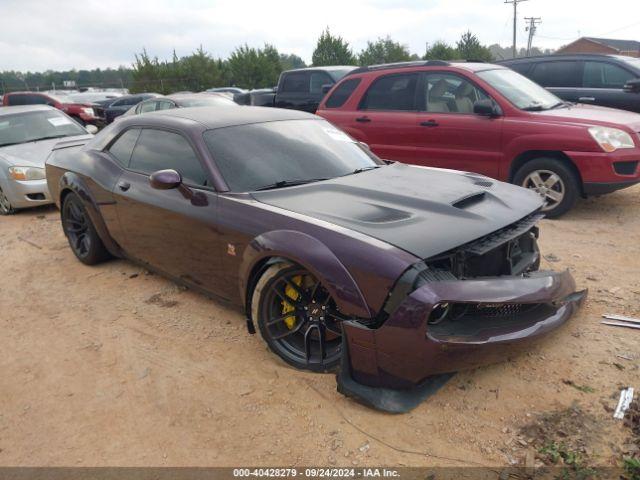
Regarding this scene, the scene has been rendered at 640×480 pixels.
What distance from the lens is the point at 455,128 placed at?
612 centimetres

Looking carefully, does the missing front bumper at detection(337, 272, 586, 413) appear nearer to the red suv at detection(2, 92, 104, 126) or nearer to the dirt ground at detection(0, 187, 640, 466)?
the dirt ground at detection(0, 187, 640, 466)

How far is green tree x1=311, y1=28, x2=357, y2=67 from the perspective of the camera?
36406 mm

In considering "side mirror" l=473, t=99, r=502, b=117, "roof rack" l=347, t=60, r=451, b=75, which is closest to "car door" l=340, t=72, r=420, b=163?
"roof rack" l=347, t=60, r=451, b=75

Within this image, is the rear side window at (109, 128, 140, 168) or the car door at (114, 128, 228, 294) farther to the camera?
the rear side window at (109, 128, 140, 168)

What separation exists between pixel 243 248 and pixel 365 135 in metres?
4.18

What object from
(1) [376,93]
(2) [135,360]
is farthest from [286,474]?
(1) [376,93]

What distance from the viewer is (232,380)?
2.99 m

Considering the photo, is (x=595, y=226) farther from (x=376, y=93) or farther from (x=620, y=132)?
(x=376, y=93)

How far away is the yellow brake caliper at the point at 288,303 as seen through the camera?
9.59ft

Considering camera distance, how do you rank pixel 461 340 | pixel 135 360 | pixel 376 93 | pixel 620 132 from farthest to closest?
pixel 376 93, pixel 620 132, pixel 135 360, pixel 461 340

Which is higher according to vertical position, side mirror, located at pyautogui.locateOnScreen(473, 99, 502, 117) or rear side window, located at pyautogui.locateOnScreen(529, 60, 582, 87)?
rear side window, located at pyautogui.locateOnScreen(529, 60, 582, 87)

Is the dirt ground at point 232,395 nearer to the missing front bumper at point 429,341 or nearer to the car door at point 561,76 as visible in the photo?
the missing front bumper at point 429,341

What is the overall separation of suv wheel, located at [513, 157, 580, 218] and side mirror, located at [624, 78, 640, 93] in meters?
3.14

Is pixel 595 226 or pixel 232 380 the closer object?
pixel 232 380
